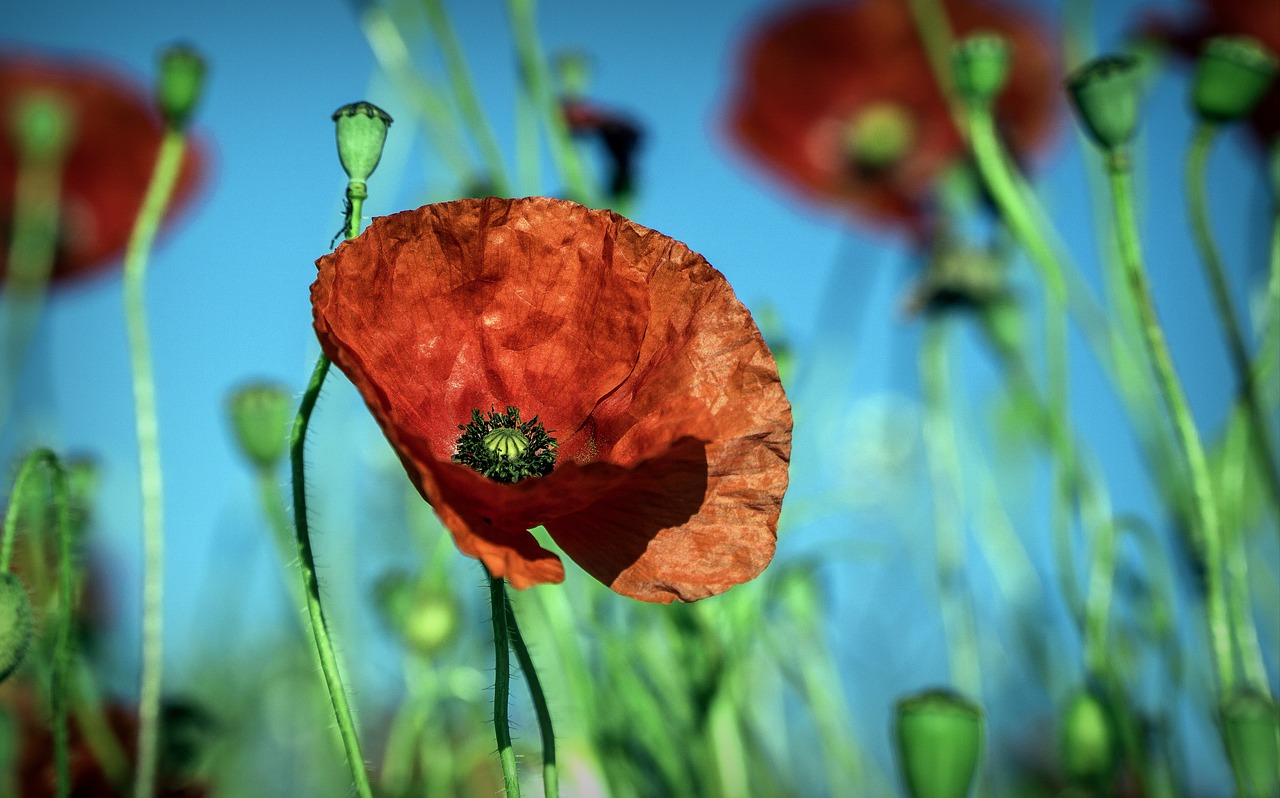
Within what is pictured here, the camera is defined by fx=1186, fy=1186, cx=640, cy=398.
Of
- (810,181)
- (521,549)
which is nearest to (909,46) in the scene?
(810,181)

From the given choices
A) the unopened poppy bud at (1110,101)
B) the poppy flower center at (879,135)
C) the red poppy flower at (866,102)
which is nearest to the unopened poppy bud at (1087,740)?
the unopened poppy bud at (1110,101)

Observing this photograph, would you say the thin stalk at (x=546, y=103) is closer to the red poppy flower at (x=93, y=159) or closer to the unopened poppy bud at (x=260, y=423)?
the unopened poppy bud at (x=260, y=423)

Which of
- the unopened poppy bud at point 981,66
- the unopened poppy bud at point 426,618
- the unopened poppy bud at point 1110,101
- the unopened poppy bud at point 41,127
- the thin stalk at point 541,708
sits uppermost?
the unopened poppy bud at point 41,127

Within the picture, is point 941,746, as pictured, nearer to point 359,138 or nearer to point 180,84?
point 359,138

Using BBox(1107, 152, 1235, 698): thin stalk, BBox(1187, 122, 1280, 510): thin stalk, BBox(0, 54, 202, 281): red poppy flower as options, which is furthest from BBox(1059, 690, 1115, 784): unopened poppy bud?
BBox(0, 54, 202, 281): red poppy flower

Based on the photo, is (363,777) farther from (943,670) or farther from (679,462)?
(943,670)

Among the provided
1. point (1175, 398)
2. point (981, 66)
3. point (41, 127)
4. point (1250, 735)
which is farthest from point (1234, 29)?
point (41, 127)
